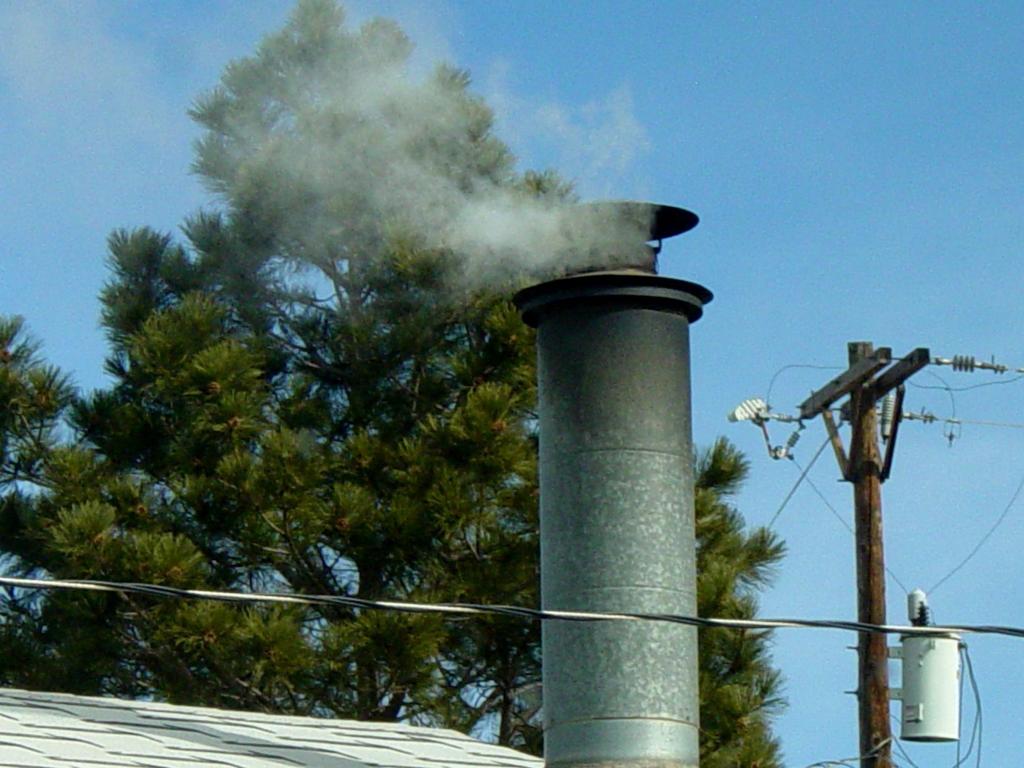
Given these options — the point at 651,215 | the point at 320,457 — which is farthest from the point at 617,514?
the point at 320,457

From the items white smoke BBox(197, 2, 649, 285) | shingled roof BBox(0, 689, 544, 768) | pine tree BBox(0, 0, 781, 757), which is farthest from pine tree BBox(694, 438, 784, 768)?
shingled roof BBox(0, 689, 544, 768)

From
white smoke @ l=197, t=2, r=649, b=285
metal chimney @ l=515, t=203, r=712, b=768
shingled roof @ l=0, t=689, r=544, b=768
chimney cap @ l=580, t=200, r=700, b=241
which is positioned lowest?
shingled roof @ l=0, t=689, r=544, b=768

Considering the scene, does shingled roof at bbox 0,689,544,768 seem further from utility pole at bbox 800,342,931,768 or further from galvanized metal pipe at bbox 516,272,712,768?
utility pole at bbox 800,342,931,768

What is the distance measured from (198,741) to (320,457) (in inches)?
361

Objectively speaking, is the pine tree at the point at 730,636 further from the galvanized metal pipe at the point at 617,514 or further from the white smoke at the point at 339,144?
the galvanized metal pipe at the point at 617,514

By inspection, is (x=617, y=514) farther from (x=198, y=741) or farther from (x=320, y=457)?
(x=320, y=457)

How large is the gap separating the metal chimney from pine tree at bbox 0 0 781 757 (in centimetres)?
706

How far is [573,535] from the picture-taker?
7340 millimetres

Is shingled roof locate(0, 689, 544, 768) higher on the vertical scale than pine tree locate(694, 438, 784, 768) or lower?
lower

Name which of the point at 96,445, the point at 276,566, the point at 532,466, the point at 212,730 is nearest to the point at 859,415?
the point at 532,466

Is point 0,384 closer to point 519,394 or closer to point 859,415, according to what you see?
point 519,394

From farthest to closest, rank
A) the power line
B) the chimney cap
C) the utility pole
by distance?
the utility pole < the chimney cap < the power line

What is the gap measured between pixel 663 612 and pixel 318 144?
11.4 metres

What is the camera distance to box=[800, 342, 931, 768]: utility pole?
14.0 meters
